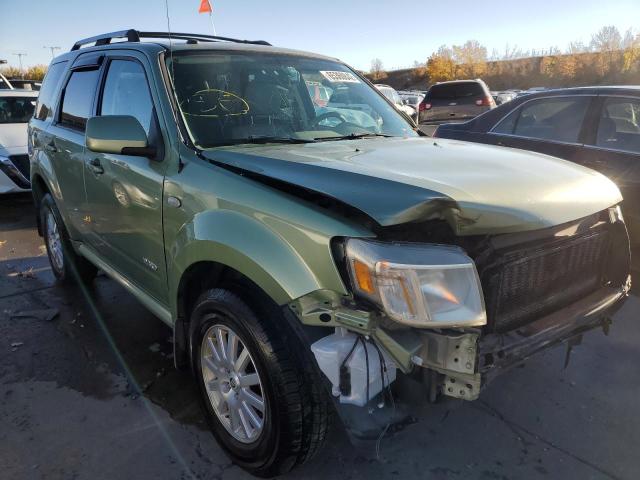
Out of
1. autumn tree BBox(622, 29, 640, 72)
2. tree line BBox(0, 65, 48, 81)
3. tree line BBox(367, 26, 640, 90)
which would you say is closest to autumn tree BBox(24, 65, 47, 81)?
tree line BBox(0, 65, 48, 81)

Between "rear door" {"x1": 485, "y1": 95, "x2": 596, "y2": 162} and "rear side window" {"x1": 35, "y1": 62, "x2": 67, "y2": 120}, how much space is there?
4163 mm

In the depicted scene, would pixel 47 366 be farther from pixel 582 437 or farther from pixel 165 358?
pixel 582 437

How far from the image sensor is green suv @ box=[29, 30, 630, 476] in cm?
175

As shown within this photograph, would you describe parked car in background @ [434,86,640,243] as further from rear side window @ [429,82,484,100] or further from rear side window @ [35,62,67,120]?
rear side window @ [429,82,484,100]

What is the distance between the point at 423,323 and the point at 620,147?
12.3 feet

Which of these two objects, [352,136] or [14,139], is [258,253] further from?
[14,139]

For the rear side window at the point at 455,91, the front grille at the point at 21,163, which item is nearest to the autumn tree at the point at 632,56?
the rear side window at the point at 455,91

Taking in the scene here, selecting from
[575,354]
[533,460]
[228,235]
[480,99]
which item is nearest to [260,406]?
[228,235]

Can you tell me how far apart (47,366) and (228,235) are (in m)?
2.04

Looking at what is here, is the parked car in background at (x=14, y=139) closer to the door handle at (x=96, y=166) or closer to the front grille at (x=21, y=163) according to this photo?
the front grille at (x=21, y=163)

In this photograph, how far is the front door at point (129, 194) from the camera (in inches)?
105

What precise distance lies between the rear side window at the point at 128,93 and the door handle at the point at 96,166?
0.33 m

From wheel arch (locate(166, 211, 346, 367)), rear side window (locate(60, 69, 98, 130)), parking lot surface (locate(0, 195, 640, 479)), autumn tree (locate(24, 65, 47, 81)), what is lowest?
parking lot surface (locate(0, 195, 640, 479))

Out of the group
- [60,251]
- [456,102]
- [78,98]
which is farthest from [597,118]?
[456,102]
